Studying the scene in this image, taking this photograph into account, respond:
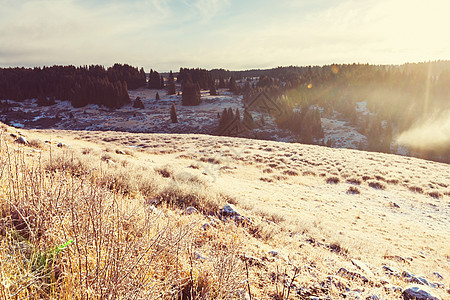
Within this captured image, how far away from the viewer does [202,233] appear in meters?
3.93

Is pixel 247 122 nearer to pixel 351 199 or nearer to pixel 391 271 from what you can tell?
pixel 351 199

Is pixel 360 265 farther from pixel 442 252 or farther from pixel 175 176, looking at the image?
pixel 175 176

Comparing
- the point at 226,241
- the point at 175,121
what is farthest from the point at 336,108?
the point at 226,241

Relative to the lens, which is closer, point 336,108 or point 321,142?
point 321,142

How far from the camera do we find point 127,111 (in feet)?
245

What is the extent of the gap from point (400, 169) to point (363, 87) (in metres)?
98.3

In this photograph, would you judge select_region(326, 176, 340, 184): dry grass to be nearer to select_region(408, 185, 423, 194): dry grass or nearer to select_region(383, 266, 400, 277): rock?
select_region(408, 185, 423, 194): dry grass

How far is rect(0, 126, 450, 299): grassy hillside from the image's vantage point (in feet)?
6.67

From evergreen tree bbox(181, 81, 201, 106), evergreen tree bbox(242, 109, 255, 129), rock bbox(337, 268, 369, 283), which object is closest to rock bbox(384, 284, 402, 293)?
rock bbox(337, 268, 369, 283)

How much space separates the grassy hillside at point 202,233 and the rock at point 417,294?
4.4 inches

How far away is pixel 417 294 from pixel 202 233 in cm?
342

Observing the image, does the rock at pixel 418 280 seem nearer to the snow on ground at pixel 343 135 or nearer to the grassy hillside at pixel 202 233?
the grassy hillside at pixel 202 233

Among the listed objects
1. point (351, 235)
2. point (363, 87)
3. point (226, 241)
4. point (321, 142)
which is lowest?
point (321, 142)

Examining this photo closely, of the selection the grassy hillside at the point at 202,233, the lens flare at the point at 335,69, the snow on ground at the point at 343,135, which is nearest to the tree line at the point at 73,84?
the snow on ground at the point at 343,135
